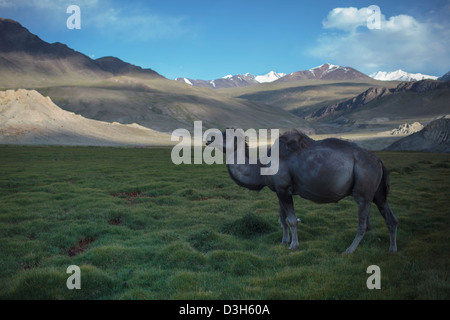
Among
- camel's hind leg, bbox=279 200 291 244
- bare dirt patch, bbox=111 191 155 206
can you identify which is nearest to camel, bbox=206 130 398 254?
camel's hind leg, bbox=279 200 291 244

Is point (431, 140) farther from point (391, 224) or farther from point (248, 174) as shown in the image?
point (248, 174)

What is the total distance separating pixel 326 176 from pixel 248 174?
2.28 meters

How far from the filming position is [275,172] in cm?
914

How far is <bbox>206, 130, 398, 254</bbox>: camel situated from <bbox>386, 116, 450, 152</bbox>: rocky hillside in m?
57.7

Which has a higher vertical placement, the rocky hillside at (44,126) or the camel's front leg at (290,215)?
the rocky hillside at (44,126)

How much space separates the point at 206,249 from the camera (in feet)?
30.8

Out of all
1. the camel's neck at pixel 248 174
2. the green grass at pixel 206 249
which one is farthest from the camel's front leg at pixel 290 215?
the camel's neck at pixel 248 174

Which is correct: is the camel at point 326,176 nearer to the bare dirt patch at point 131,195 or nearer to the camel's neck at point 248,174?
the camel's neck at point 248,174

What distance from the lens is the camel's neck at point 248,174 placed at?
31.3 feet

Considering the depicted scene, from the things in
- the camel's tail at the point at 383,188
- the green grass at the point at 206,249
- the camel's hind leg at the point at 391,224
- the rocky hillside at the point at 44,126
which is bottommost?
the green grass at the point at 206,249

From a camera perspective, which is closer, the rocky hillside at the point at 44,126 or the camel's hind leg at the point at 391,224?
the camel's hind leg at the point at 391,224

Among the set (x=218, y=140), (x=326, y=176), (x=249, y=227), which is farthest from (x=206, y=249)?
(x=326, y=176)
